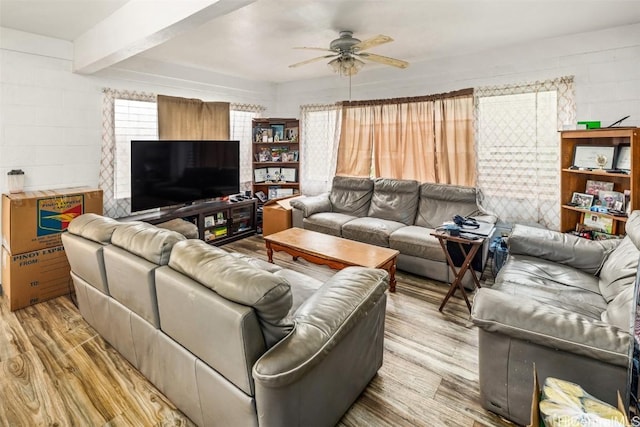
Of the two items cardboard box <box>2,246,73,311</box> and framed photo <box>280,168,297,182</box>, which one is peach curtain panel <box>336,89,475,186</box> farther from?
cardboard box <box>2,246,73,311</box>

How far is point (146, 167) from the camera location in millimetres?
3951

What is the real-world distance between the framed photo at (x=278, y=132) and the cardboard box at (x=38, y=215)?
291cm

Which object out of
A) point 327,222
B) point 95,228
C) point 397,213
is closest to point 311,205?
point 327,222

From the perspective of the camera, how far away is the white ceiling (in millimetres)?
2521

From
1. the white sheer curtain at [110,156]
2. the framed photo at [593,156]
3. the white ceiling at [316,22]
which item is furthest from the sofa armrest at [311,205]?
the framed photo at [593,156]

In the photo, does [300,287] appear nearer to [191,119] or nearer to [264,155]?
[191,119]

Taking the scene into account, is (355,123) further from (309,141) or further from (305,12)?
(305,12)

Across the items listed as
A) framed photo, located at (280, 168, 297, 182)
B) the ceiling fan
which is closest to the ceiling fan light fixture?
the ceiling fan

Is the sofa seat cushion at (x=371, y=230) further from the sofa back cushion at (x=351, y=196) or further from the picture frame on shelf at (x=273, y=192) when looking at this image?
the picture frame on shelf at (x=273, y=192)

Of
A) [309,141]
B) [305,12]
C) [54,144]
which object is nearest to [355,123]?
[309,141]

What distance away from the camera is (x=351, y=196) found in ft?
16.1

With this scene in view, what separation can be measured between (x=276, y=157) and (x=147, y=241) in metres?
3.97

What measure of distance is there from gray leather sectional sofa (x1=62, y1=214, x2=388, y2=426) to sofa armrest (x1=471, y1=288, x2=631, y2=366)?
0.56m

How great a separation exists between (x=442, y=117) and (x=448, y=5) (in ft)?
5.92
